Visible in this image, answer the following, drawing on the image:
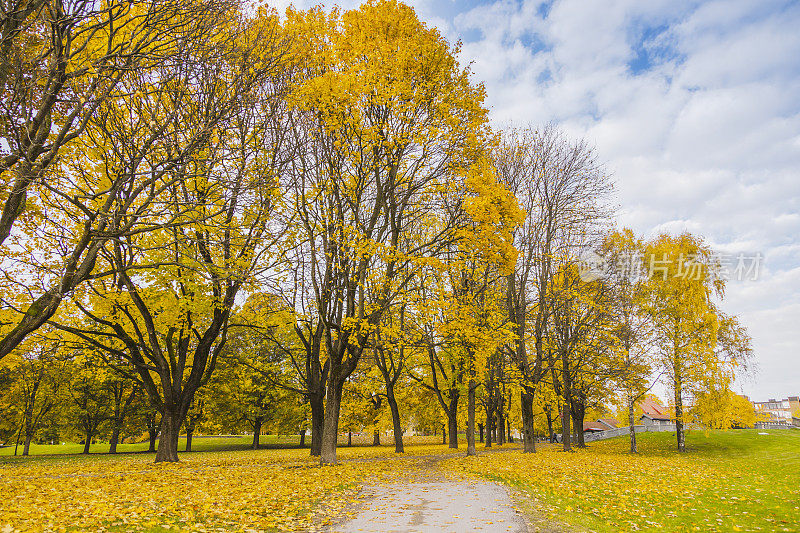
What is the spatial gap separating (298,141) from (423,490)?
12.7 meters

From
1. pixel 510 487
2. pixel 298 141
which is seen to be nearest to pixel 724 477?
pixel 510 487

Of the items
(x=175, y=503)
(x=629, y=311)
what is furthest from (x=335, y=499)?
(x=629, y=311)

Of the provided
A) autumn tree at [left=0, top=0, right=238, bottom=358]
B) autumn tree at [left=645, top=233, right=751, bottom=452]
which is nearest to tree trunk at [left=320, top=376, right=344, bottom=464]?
autumn tree at [left=0, top=0, right=238, bottom=358]

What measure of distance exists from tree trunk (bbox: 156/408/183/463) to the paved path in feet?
32.5

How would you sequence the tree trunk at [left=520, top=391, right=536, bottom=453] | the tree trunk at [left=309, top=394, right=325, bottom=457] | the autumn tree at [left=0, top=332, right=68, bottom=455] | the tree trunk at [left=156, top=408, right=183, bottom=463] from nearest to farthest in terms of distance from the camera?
the tree trunk at [left=156, top=408, right=183, bottom=463], the tree trunk at [left=309, top=394, right=325, bottom=457], the tree trunk at [left=520, top=391, right=536, bottom=453], the autumn tree at [left=0, top=332, right=68, bottom=455]

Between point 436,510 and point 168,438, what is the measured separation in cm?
1322

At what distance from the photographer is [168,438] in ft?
55.7

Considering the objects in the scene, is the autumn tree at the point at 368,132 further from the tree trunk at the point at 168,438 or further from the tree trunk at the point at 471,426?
the tree trunk at the point at 471,426

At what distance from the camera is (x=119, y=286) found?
1730 centimetres

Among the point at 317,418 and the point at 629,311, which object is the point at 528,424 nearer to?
the point at 629,311

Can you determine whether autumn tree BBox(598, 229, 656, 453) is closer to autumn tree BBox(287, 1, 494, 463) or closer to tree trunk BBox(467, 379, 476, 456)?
tree trunk BBox(467, 379, 476, 456)

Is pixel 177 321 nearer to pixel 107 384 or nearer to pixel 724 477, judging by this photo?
pixel 724 477

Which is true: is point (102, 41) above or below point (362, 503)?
above

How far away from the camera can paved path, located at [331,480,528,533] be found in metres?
6.87
